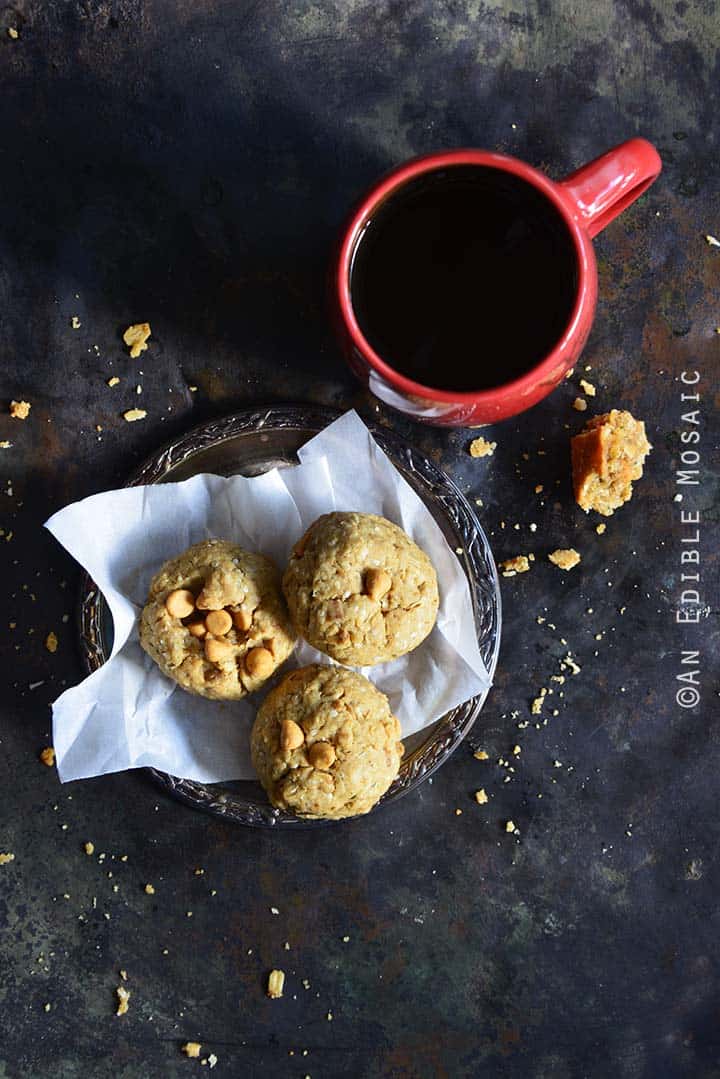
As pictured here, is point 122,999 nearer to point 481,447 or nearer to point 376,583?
point 376,583

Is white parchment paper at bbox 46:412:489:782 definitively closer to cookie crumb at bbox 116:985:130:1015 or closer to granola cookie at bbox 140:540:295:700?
granola cookie at bbox 140:540:295:700

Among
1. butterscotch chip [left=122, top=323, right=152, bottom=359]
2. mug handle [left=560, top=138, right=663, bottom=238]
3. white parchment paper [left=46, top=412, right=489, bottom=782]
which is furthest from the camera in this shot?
butterscotch chip [left=122, top=323, right=152, bottom=359]

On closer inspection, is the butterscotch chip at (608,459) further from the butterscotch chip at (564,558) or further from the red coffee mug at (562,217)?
the red coffee mug at (562,217)

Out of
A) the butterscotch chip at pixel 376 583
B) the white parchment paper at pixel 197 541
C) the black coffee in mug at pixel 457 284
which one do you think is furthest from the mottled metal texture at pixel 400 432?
the butterscotch chip at pixel 376 583

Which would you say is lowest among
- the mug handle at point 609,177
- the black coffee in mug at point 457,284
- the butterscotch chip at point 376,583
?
the butterscotch chip at point 376,583

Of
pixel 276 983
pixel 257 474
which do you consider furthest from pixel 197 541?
pixel 276 983

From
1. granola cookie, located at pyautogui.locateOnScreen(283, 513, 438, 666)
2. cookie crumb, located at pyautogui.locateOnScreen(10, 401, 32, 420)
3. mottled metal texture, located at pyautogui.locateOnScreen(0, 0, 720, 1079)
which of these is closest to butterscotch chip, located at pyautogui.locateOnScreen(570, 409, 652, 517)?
mottled metal texture, located at pyautogui.locateOnScreen(0, 0, 720, 1079)
